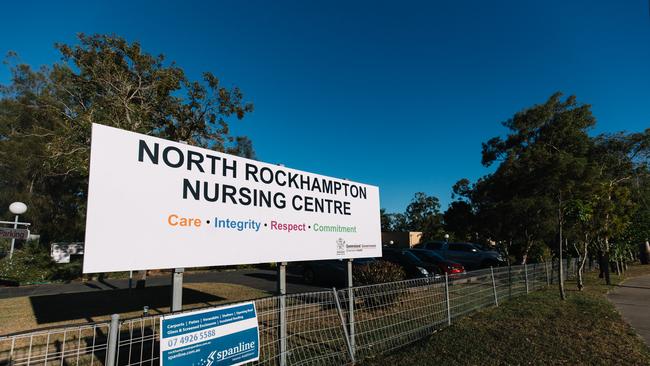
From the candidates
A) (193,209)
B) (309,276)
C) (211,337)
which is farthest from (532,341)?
(309,276)

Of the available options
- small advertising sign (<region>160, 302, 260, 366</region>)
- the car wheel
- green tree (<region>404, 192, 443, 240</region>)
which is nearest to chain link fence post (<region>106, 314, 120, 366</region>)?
small advertising sign (<region>160, 302, 260, 366</region>)

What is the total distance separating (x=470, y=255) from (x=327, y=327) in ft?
57.1

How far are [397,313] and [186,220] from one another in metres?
4.06

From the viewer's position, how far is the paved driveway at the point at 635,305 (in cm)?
685

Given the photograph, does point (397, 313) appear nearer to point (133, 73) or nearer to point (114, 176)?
point (114, 176)

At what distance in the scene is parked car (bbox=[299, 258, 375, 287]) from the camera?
43.9ft

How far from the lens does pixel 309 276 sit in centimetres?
1480

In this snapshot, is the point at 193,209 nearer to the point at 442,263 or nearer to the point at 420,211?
the point at 442,263

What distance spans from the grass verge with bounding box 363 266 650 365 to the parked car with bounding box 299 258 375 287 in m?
6.16

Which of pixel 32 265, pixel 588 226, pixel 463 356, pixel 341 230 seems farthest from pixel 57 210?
pixel 588 226

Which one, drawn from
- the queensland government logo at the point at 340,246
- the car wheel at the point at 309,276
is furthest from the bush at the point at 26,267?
the queensland government logo at the point at 340,246

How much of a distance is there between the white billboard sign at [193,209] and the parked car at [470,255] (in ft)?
57.4

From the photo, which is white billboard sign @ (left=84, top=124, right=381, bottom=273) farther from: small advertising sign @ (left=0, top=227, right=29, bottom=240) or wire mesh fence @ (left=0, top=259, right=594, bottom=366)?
small advertising sign @ (left=0, top=227, right=29, bottom=240)

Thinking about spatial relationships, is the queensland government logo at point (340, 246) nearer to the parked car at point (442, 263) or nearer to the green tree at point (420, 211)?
the parked car at point (442, 263)
